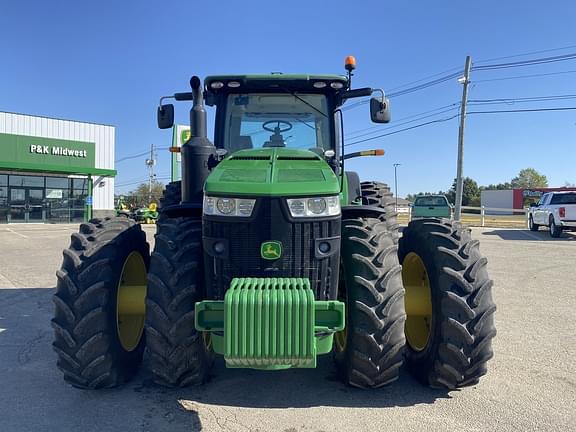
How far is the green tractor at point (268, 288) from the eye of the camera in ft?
9.25

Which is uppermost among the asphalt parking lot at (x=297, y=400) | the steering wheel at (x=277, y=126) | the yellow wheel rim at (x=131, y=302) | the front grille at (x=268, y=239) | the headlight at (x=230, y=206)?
the steering wheel at (x=277, y=126)

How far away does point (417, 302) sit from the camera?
12.2 feet

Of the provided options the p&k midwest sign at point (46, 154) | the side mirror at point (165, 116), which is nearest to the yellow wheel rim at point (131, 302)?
the side mirror at point (165, 116)

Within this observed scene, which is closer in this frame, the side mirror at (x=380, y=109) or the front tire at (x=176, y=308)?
the front tire at (x=176, y=308)

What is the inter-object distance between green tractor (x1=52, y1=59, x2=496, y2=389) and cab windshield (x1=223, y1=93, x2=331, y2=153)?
2.19 feet

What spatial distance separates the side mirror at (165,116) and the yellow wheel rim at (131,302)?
1.41 meters

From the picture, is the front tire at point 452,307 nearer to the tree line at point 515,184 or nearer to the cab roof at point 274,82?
the cab roof at point 274,82

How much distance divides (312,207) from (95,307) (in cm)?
179

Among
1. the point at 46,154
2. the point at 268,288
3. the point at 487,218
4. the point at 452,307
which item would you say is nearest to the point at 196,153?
the point at 268,288

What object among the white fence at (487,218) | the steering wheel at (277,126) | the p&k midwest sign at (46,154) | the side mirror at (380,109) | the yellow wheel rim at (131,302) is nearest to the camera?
the yellow wheel rim at (131,302)

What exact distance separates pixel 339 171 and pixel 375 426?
2200mm

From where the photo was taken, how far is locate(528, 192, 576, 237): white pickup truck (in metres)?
16.5

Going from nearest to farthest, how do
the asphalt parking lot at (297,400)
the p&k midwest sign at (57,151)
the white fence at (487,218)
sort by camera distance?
the asphalt parking lot at (297,400)
the white fence at (487,218)
the p&k midwest sign at (57,151)

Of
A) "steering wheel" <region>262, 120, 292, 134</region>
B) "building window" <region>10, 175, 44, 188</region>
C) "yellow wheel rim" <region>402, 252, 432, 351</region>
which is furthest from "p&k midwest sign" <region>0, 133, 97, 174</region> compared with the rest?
"yellow wheel rim" <region>402, 252, 432, 351</region>
